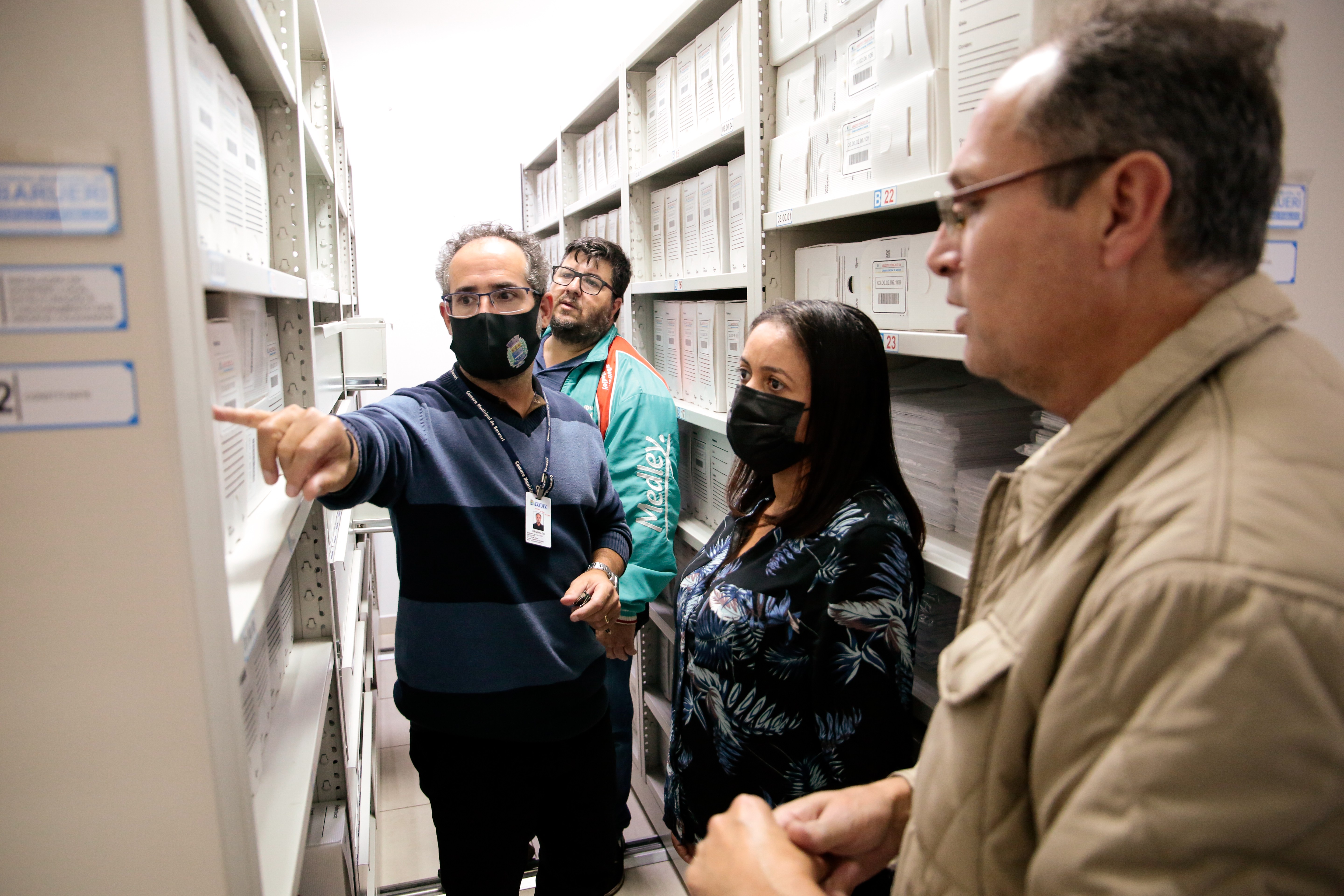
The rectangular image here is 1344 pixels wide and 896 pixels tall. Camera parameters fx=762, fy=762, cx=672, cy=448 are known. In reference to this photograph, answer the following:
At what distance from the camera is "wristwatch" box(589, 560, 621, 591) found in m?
1.59

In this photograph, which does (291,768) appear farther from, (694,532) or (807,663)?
(694,532)

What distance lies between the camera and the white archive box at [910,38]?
1.29m

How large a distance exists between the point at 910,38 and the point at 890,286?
1.44 ft

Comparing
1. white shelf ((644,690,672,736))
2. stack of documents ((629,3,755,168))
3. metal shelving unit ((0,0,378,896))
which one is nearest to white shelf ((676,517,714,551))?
white shelf ((644,690,672,736))

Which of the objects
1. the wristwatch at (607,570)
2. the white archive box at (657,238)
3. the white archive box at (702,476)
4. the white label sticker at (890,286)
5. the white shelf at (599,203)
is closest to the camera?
the white label sticker at (890,286)

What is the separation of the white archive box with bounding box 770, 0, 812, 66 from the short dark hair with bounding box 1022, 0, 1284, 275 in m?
1.28

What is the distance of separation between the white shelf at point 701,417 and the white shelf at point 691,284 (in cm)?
37

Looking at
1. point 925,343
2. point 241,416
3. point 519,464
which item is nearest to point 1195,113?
point 925,343

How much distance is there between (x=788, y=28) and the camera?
1822 mm

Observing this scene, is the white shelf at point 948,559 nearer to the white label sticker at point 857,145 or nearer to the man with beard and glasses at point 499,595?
the man with beard and glasses at point 499,595

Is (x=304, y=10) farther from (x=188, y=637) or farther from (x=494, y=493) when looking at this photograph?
(x=188, y=637)

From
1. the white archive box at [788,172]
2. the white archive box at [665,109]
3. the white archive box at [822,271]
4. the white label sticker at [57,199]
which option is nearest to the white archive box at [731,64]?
the white archive box at [788,172]

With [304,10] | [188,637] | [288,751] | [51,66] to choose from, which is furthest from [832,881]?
[304,10]

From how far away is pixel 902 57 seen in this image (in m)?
1.37
